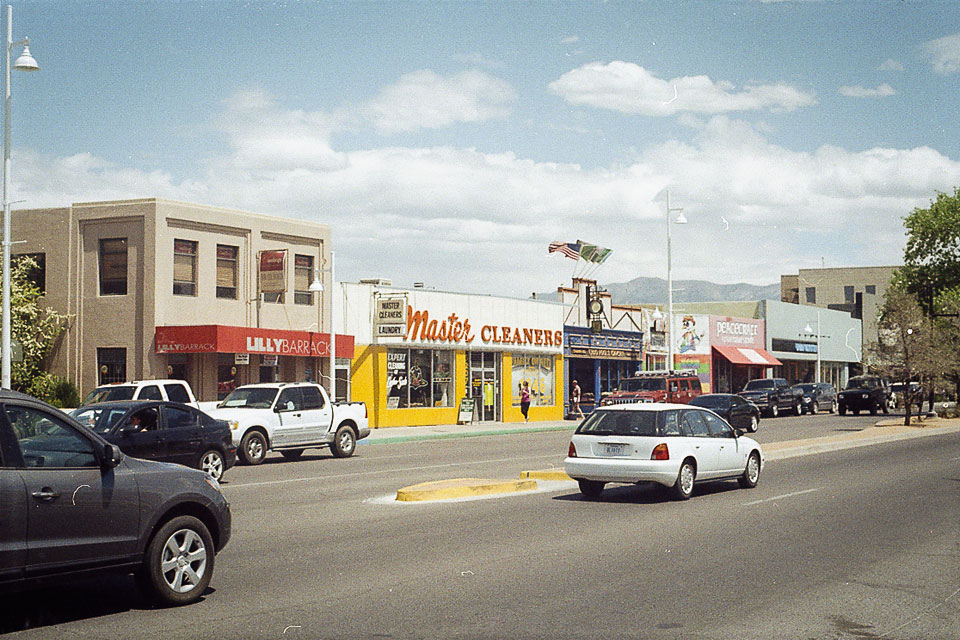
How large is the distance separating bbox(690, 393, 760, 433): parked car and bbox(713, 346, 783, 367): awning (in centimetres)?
2855

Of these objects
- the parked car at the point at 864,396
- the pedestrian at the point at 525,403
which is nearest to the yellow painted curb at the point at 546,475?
the pedestrian at the point at 525,403

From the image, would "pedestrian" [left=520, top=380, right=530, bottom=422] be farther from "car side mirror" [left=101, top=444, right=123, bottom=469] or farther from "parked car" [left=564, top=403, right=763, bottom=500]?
"car side mirror" [left=101, top=444, right=123, bottom=469]

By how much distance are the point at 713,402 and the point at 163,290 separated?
2054cm

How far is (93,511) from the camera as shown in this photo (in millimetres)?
7824

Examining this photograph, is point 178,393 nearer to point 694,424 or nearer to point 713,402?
point 694,424

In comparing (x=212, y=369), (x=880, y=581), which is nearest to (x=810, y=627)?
(x=880, y=581)

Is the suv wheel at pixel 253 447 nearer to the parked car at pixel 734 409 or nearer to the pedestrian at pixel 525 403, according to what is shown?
the parked car at pixel 734 409

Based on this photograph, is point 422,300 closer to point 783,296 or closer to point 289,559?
point 289,559

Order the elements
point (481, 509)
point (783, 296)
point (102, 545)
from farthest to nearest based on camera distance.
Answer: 1. point (783, 296)
2. point (481, 509)
3. point (102, 545)

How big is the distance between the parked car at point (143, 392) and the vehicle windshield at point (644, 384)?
73.8 ft

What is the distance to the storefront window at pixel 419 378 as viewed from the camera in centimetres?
4206

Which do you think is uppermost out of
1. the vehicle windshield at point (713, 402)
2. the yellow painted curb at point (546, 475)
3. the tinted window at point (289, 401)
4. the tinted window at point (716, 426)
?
the tinted window at point (289, 401)

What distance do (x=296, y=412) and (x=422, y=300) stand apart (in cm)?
1883

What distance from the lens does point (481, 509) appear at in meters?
15.4
